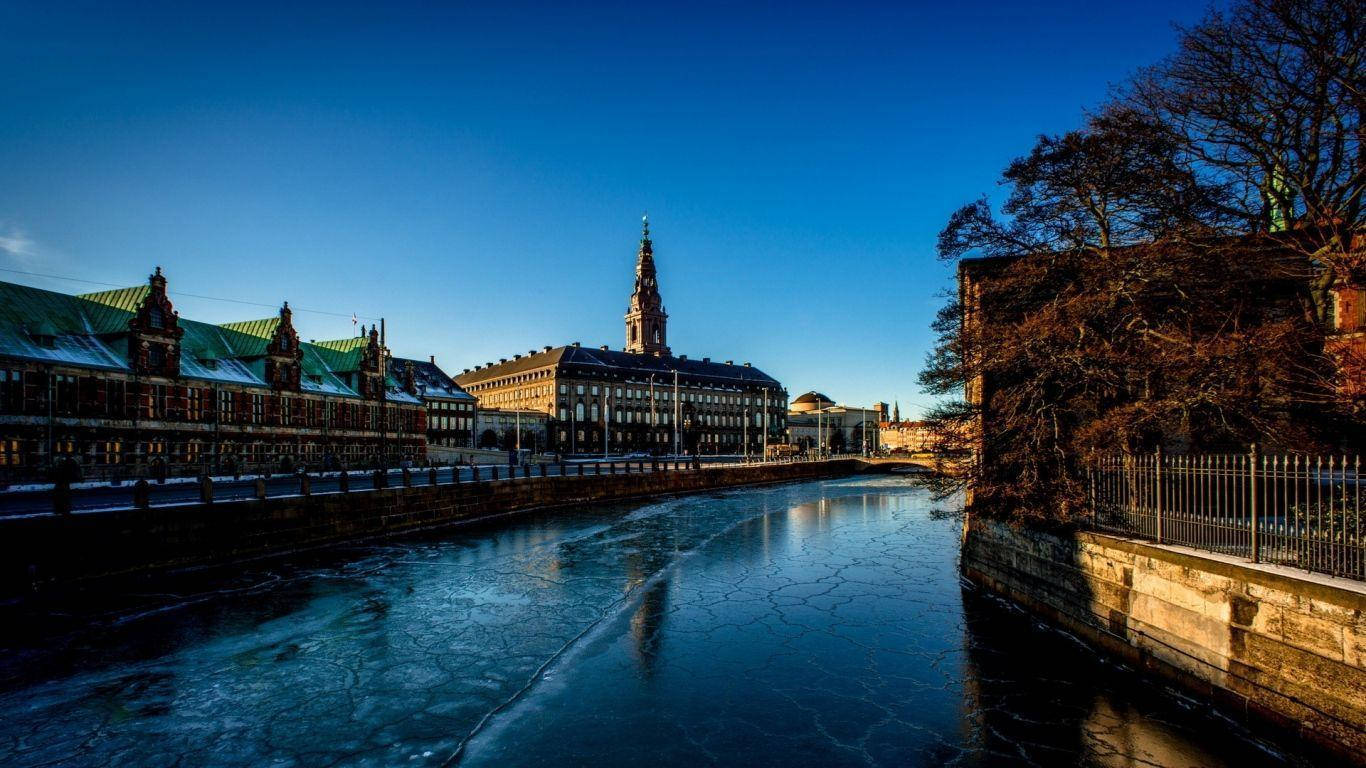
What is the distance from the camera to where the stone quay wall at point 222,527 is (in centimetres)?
1761

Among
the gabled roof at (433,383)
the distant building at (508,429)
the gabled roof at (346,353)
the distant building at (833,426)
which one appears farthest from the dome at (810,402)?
the gabled roof at (346,353)

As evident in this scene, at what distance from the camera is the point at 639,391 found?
129 metres

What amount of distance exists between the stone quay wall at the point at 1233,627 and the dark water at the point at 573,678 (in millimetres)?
547

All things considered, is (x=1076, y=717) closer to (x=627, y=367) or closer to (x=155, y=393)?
(x=155, y=393)

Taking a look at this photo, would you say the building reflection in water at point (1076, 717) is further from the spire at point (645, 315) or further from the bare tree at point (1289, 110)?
the spire at point (645, 315)

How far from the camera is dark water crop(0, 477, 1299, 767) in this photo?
32.4 feet

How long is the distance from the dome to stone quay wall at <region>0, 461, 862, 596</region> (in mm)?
148290

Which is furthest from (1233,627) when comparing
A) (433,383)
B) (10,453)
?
(433,383)

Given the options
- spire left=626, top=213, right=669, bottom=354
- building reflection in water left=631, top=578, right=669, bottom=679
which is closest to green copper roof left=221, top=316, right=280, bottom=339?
building reflection in water left=631, top=578, right=669, bottom=679

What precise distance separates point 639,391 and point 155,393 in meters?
90.2

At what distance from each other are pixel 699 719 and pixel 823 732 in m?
1.81

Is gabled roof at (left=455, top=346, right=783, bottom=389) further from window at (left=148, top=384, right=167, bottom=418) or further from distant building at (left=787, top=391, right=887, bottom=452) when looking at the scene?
window at (left=148, top=384, right=167, bottom=418)

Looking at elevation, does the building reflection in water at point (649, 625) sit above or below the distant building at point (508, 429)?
below

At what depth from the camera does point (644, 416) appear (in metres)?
129
